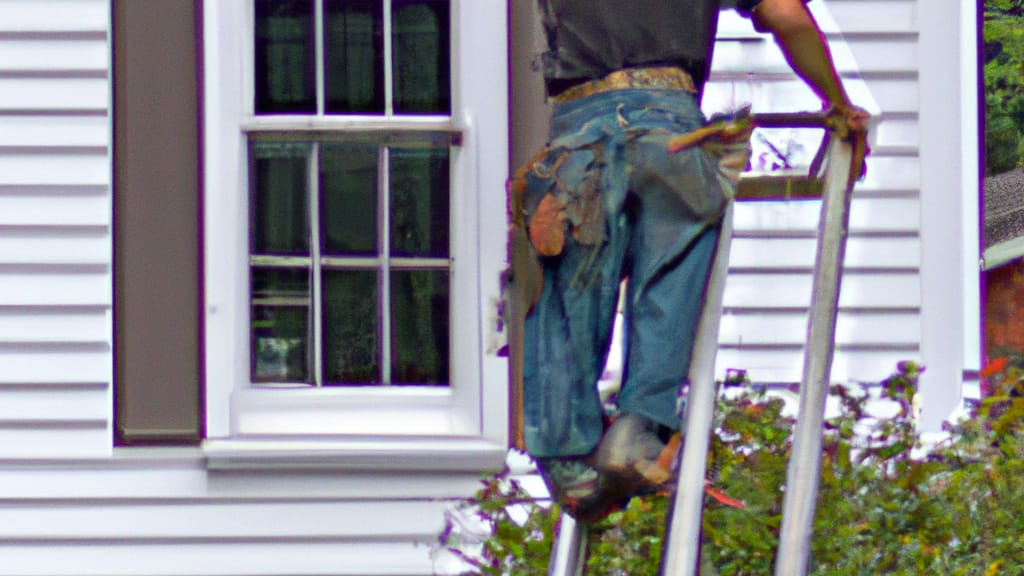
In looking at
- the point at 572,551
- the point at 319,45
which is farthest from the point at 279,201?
the point at 572,551

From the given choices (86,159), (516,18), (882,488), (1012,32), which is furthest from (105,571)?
(1012,32)

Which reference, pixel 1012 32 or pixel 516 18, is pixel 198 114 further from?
pixel 1012 32

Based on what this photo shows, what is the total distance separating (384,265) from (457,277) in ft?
0.82

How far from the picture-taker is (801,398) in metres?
3.60

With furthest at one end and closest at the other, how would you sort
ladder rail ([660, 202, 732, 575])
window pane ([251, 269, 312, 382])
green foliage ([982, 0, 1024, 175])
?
1. green foliage ([982, 0, 1024, 175])
2. window pane ([251, 269, 312, 382])
3. ladder rail ([660, 202, 732, 575])

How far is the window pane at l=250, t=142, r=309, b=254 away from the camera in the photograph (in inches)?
223

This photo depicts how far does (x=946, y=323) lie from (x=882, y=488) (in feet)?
4.26

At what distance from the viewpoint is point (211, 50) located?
5586mm

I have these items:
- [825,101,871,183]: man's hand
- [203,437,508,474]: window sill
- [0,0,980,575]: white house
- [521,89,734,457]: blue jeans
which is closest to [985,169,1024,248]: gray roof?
[0,0,980,575]: white house

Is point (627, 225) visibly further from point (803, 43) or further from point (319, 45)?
point (319, 45)

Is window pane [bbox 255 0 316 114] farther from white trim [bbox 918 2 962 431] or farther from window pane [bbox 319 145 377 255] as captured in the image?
white trim [bbox 918 2 962 431]

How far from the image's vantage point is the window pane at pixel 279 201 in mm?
5660

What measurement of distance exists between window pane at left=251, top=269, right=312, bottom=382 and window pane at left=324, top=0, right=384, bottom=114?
1.88 feet

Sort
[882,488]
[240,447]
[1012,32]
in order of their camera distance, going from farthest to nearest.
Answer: [1012,32] → [240,447] → [882,488]
